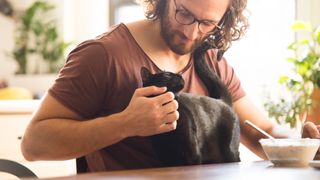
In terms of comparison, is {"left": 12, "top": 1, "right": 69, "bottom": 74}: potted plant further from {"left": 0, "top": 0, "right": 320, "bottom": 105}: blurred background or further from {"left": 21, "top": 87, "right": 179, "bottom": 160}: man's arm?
{"left": 21, "top": 87, "right": 179, "bottom": 160}: man's arm

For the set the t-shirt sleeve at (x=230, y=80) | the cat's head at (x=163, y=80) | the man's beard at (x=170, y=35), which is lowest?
the t-shirt sleeve at (x=230, y=80)

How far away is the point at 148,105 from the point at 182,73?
39 centimetres

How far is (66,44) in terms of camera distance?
2.91 m

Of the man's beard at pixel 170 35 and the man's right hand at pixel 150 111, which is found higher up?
the man's beard at pixel 170 35

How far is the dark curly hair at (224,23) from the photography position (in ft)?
5.18

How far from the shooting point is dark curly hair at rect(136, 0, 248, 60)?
1.58 m

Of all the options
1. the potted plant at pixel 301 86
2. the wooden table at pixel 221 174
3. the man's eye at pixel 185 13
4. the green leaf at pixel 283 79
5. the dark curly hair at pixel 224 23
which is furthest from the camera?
the green leaf at pixel 283 79

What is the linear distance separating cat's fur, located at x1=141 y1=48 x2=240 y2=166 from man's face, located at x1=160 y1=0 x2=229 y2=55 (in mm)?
163

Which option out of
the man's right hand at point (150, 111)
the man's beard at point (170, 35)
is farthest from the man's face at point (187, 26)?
the man's right hand at point (150, 111)

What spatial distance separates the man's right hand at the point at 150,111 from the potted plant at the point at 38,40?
1788 mm

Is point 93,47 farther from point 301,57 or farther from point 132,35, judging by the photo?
point 301,57

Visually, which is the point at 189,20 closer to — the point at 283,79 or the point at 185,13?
the point at 185,13

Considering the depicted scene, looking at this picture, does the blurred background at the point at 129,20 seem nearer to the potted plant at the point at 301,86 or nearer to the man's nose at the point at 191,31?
the potted plant at the point at 301,86

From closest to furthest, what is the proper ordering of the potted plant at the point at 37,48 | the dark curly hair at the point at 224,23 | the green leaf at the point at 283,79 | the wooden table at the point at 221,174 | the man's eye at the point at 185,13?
1. the wooden table at the point at 221,174
2. the man's eye at the point at 185,13
3. the dark curly hair at the point at 224,23
4. the green leaf at the point at 283,79
5. the potted plant at the point at 37,48
